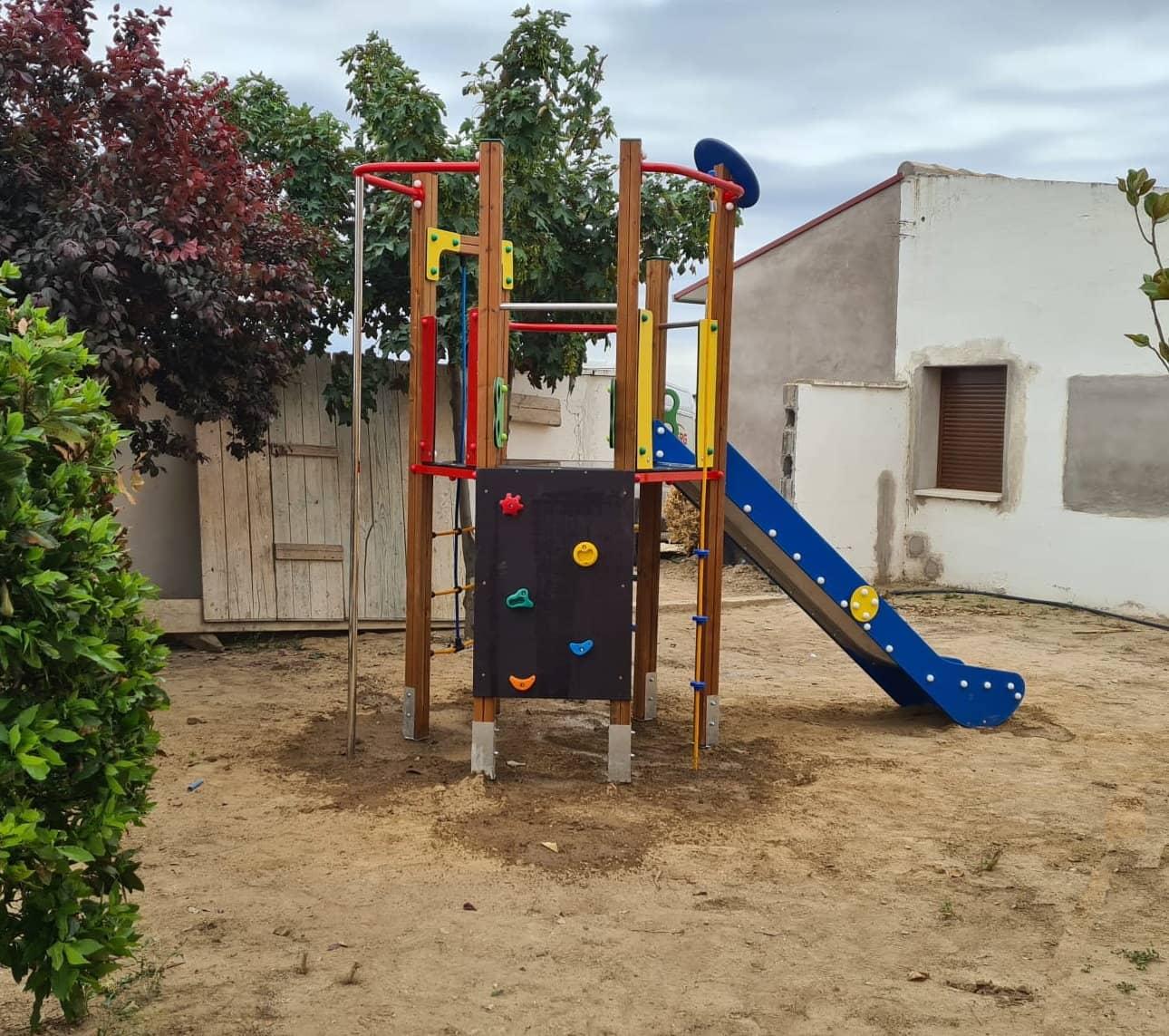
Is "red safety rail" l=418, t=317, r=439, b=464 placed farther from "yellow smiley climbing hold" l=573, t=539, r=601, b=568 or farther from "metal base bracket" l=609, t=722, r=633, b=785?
"metal base bracket" l=609, t=722, r=633, b=785

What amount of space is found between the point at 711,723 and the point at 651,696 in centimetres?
74

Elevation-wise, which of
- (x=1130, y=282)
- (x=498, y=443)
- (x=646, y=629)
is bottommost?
(x=646, y=629)

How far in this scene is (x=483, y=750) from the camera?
5.74m

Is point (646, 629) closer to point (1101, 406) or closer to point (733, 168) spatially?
point (733, 168)

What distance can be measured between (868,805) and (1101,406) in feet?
22.8

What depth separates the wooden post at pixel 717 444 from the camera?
6.17 m

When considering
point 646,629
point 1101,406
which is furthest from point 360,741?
point 1101,406

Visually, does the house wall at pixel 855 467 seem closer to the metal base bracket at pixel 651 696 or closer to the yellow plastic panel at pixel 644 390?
the metal base bracket at pixel 651 696

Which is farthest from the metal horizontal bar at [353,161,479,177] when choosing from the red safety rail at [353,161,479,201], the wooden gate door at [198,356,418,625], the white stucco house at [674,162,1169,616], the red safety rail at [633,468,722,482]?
the white stucco house at [674,162,1169,616]

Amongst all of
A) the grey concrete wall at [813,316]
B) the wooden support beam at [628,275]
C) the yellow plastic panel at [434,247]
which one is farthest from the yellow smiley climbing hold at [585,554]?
the grey concrete wall at [813,316]

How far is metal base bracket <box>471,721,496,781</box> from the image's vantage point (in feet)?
18.7

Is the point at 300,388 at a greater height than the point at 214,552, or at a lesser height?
greater

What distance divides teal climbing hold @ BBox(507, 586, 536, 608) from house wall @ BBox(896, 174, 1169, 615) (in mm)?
7334

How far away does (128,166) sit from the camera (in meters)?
7.13
